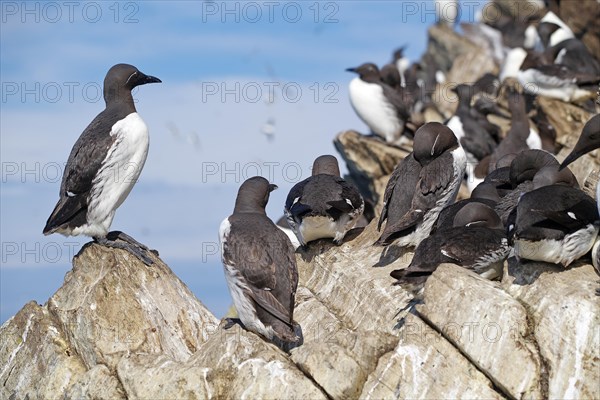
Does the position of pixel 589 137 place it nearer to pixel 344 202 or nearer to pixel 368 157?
pixel 344 202

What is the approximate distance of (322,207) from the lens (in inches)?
392

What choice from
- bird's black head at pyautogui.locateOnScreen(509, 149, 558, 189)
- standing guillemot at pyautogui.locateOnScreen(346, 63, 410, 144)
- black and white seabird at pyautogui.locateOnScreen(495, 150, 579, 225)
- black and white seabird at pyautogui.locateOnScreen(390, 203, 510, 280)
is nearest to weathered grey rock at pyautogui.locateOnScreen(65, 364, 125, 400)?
black and white seabird at pyautogui.locateOnScreen(390, 203, 510, 280)

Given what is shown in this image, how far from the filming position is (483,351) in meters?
7.29

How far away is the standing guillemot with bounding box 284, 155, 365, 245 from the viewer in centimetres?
996

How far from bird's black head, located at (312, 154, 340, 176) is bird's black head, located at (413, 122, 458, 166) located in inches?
64.5

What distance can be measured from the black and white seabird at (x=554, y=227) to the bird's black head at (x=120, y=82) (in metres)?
4.25

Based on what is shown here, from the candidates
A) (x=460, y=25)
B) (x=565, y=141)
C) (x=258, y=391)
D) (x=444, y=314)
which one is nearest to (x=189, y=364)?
(x=258, y=391)

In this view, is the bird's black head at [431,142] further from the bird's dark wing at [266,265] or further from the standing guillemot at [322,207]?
the bird's dark wing at [266,265]

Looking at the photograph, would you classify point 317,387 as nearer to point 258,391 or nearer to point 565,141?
point 258,391

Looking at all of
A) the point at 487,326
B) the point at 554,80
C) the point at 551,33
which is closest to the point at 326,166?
the point at 487,326

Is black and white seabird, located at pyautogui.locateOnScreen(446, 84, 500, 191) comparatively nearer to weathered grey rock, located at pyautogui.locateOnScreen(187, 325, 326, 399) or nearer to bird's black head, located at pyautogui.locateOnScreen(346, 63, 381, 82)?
bird's black head, located at pyautogui.locateOnScreen(346, 63, 381, 82)

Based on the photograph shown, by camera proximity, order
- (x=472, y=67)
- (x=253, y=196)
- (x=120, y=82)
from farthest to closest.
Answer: (x=472, y=67) < (x=120, y=82) < (x=253, y=196)

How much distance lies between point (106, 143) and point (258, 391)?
11.0ft

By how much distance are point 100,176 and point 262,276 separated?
2.37 meters
